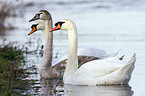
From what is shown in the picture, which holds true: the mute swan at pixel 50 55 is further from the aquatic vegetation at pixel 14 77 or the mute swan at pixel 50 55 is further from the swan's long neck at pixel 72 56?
the swan's long neck at pixel 72 56

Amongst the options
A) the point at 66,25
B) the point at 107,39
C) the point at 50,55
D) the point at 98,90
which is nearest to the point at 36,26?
the point at 50,55

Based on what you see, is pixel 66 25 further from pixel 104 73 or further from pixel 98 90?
pixel 98 90

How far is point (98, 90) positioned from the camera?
769 centimetres

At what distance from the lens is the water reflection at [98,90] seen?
24.2 ft

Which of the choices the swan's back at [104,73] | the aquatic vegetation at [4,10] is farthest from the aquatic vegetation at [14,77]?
the aquatic vegetation at [4,10]

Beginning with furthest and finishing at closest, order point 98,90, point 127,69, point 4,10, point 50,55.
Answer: point 4,10, point 50,55, point 127,69, point 98,90

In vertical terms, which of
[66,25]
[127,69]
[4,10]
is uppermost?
[66,25]

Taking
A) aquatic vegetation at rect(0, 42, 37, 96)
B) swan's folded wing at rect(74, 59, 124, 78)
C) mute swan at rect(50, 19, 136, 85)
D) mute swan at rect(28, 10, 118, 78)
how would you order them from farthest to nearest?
mute swan at rect(28, 10, 118, 78)
swan's folded wing at rect(74, 59, 124, 78)
mute swan at rect(50, 19, 136, 85)
aquatic vegetation at rect(0, 42, 37, 96)

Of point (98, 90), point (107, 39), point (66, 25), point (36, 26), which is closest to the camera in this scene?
point (98, 90)

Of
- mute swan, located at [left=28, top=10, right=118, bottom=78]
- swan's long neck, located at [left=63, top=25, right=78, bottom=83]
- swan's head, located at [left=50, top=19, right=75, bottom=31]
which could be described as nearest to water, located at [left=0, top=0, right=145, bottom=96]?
swan's long neck, located at [left=63, top=25, right=78, bottom=83]

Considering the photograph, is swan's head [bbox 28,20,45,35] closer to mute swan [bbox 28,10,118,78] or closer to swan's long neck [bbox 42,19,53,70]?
mute swan [bbox 28,10,118,78]

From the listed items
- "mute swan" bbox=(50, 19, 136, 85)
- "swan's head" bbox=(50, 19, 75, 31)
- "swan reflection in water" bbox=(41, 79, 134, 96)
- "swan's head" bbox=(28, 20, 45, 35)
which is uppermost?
"swan's head" bbox=(50, 19, 75, 31)

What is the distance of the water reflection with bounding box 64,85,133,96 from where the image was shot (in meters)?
7.37

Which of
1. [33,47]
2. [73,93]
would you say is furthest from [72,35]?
[33,47]
